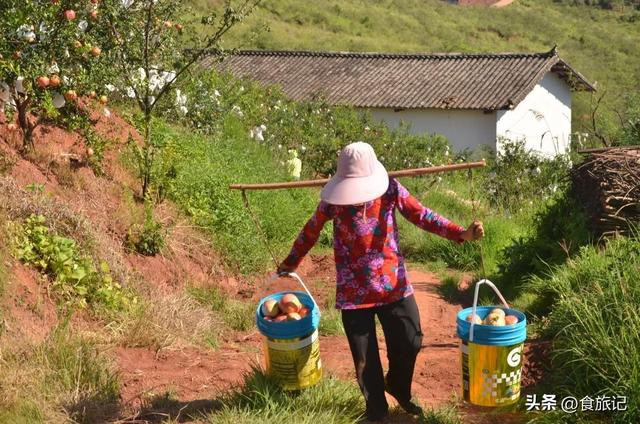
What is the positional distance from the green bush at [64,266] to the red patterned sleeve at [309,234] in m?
2.10

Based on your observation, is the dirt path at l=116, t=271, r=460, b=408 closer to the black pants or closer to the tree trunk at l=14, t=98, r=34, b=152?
the black pants

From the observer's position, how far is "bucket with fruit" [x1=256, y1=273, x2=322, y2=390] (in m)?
4.54

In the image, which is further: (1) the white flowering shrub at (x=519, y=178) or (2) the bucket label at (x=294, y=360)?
(1) the white flowering shrub at (x=519, y=178)

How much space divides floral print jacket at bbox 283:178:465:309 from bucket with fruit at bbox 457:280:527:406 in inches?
16.2

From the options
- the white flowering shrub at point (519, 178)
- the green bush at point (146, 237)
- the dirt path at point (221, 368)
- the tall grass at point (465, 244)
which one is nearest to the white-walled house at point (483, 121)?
the white flowering shrub at point (519, 178)

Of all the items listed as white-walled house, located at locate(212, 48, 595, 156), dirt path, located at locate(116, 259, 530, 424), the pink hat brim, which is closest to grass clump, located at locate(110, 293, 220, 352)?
dirt path, located at locate(116, 259, 530, 424)

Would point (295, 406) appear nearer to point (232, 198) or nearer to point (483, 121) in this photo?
point (232, 198)

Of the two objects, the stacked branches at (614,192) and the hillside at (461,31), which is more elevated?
the hillside at (461,31)

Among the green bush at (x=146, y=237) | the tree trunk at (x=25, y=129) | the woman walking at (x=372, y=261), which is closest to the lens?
the woman walking at (x=372, y=261)

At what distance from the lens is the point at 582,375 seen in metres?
4.64

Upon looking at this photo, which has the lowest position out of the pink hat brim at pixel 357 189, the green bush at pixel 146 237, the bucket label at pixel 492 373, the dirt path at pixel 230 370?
the dirt path at pixel 230 370

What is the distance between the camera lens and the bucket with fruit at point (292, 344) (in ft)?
14.9

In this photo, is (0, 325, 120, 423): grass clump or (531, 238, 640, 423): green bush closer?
(531, 238, 640, 423): green bush

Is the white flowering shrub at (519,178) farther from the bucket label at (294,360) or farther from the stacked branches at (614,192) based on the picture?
the bucket label at (294,360)
